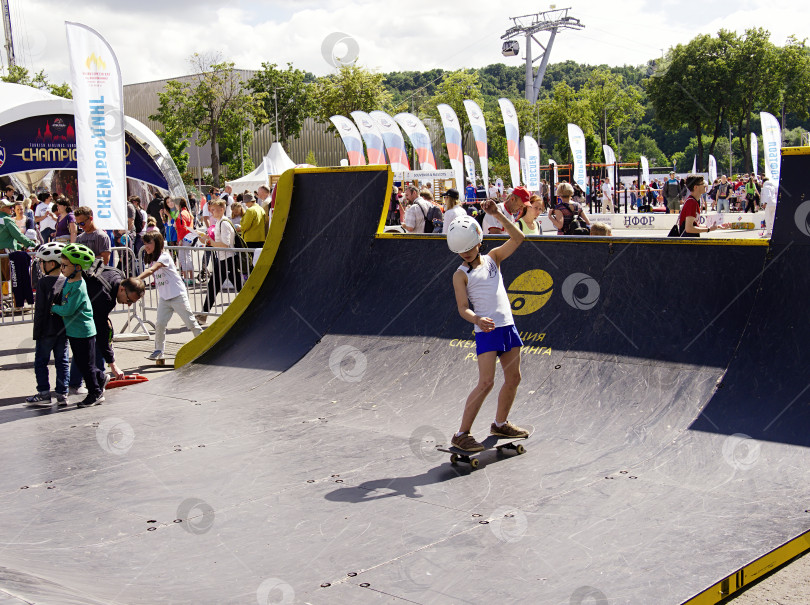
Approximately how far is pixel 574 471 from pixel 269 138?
285ft

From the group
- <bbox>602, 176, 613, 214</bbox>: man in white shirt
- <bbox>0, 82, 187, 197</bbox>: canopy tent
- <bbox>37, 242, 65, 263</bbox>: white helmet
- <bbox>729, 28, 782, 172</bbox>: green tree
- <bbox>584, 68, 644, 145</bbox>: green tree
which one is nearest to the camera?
<bbox>37, 242, 65, 263</bbox>: white helmet

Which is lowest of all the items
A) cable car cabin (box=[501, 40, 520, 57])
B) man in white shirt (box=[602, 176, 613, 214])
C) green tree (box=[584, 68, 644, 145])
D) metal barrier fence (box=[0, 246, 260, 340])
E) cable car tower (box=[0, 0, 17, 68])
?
metal barrier fence (box=[0, 246, 260, 340])

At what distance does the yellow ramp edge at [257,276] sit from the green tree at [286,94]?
61.9m

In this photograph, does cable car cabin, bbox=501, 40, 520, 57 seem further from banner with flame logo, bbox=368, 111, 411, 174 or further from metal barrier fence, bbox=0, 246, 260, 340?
metal barrier fence, bbox=0, 246, 260, 340

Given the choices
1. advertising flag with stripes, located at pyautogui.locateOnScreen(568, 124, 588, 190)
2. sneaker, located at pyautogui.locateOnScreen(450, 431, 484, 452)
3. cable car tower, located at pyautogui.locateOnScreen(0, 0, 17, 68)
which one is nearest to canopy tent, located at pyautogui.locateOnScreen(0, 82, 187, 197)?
advertising flag with stripes, located at pyautogui.locateOnScreen(568, 124, 588, 190)

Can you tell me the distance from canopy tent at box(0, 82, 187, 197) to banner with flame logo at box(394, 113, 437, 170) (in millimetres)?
12269

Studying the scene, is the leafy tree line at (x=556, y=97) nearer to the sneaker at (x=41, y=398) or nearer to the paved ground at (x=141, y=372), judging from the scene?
the paved ground at (x=141, y=372)

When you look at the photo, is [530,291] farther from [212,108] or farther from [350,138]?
[212,108]

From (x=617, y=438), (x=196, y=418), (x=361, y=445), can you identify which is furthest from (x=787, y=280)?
Answer: (x=196, y=418)

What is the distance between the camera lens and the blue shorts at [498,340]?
579 cm

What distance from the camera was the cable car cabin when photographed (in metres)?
87.1

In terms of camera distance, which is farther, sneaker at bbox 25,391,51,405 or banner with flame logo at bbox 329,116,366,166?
banner with flame logo at bbox 329,116,366,166

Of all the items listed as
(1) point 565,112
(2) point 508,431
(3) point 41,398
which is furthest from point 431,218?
(1) point 565,112

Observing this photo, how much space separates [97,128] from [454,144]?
22722 millimetres
